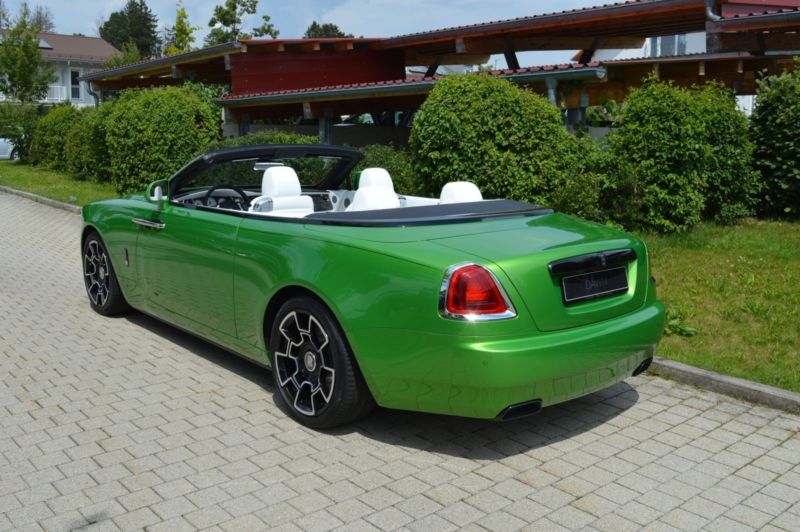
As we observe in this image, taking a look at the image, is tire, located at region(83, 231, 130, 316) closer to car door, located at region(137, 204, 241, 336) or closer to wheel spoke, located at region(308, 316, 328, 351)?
car door, located at region(137, 204, 241, 336)

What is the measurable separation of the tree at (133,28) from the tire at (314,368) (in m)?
99.4

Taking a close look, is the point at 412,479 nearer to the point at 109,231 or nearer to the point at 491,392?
the point at 491,392

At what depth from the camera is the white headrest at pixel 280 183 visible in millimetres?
5457

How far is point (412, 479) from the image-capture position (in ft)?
12.5

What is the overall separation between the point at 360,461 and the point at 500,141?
20.6ft

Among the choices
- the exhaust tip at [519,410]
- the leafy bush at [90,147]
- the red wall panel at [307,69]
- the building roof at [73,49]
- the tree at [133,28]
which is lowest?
the exhaust tip at [519,410]

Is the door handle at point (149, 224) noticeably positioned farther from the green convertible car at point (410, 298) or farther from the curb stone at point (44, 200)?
the curb stone at point (44, 200)

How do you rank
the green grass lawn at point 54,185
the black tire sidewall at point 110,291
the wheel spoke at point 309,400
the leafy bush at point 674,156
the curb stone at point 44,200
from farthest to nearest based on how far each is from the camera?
the green grass lawn at point 54,185, the curb stone at point 44,200, the leafy bush at point 674,156, the black tire sidewall at point 110,291, the wheel spoke at point 309,400

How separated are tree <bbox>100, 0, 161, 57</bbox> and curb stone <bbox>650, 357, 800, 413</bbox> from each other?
9954cm

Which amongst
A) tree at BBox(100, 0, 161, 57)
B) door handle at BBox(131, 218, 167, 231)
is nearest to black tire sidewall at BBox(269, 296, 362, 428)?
door handle at BBox(131, 218, 167, 231)

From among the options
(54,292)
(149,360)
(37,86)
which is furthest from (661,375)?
(37,86)

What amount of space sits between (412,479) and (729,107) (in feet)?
24.8

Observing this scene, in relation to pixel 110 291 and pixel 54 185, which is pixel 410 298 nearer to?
pixel 110 291

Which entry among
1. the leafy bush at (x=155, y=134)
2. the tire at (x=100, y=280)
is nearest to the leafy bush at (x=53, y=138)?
the leafy bush at (x=155, y=134)
